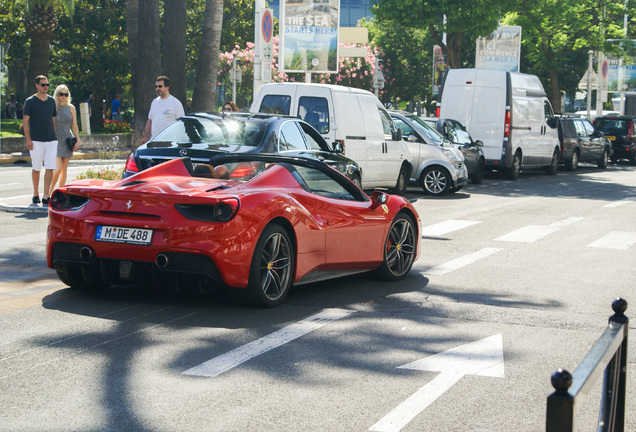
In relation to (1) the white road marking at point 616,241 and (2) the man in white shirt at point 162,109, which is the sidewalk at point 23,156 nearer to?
(2) the man in white shirt at point 162,109

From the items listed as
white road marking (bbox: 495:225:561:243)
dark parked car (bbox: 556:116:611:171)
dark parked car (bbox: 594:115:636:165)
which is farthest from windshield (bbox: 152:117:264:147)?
dark parked car (bbox: 594:115:636:165)

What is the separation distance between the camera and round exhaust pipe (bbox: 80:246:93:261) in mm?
7332

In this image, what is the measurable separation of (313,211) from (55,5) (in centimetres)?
2985

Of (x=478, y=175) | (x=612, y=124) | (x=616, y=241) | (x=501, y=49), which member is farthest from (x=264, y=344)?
(x=501, y=49)

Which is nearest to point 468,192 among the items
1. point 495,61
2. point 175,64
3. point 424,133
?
point 424,133

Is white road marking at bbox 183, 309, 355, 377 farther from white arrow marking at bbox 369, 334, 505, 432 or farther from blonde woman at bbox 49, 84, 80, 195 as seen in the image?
blonde woman at bbox 49, 84, 80, 195

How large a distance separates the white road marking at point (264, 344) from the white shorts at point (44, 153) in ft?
26.0

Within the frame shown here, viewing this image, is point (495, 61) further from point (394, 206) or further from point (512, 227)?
point (394, 206)

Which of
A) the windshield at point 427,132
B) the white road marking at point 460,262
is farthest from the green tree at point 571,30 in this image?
the white road marking at point 460,262

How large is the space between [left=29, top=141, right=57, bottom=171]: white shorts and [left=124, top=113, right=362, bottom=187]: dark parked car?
2773 mm

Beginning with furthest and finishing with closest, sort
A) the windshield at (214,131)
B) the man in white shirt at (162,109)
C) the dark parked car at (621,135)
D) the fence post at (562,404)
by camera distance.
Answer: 1. the dark parked car at (621,135)
2. the man in white shirt at (162,109)
3. the windshield at (214,131)
4. the fence post at (562,404)

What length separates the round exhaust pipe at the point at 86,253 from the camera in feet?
24.1

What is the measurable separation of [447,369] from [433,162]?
47.9ft

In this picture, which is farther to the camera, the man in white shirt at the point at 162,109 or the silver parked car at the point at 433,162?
the silver parked car at the point at 433,162
